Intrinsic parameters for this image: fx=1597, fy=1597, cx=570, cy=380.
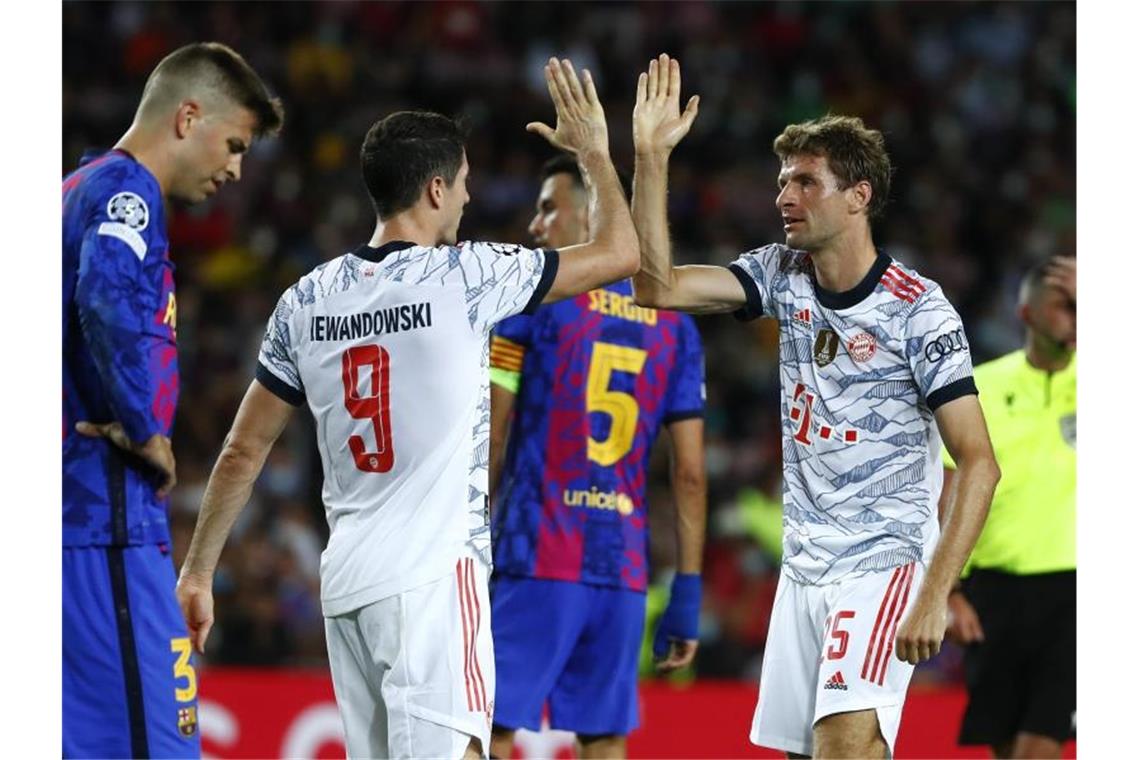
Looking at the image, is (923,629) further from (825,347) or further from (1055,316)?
(1055,316)

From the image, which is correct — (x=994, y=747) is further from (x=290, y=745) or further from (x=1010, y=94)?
(x=1010, y=94)

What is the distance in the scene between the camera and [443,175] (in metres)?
4.41

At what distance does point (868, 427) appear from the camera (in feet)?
15.5

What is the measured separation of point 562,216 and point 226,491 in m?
2.14

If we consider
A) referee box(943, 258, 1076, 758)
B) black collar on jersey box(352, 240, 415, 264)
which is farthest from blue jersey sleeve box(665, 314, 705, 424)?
black collar on jersey box(352, 240, 415, 264)

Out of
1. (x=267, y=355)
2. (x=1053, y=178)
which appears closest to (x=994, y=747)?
(x=267, y=355)

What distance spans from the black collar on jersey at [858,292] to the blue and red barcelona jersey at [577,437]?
1.22 m

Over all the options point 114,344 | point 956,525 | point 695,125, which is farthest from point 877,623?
point 695,125

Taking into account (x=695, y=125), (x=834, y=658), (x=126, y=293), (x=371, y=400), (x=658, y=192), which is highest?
(x=695, y=125)

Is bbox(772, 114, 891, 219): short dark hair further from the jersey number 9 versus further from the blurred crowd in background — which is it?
the blurred crowd in background

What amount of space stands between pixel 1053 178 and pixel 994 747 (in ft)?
27.3

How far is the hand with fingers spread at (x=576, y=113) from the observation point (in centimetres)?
456

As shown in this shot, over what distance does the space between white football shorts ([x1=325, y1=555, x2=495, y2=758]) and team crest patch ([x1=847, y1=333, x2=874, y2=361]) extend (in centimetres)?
130

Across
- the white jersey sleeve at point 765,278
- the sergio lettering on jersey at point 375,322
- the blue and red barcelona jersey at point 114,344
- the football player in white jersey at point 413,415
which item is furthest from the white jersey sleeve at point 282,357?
the white jersey sleeve at point 765,278
